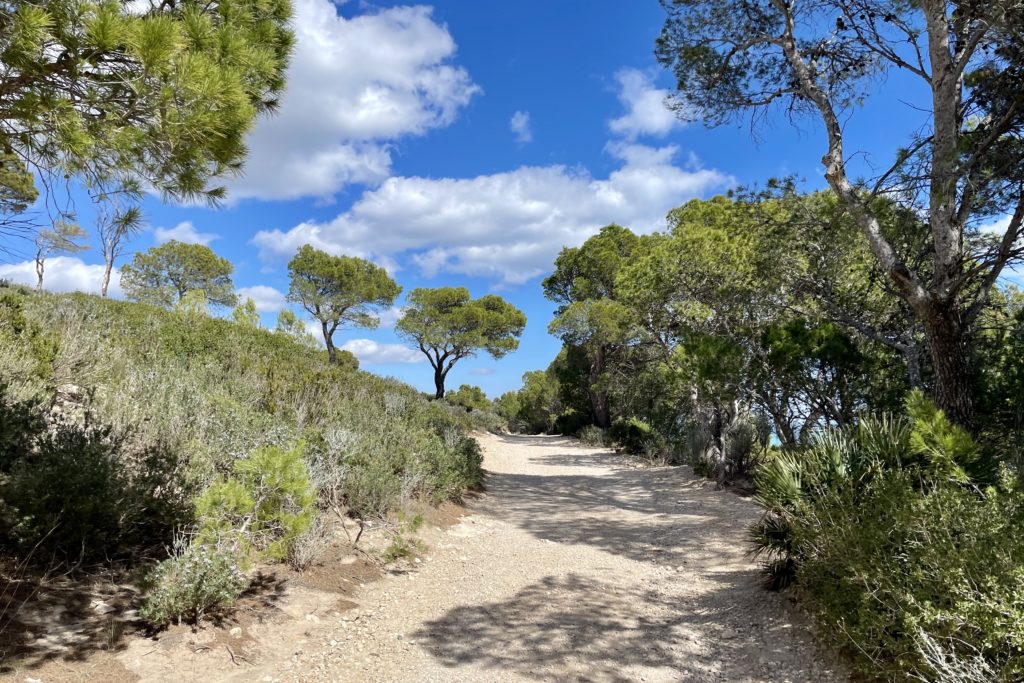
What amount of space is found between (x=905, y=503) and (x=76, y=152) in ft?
16.2

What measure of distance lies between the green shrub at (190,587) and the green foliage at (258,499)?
14 cm

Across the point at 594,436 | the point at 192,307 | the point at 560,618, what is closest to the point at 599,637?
the point at 560,618

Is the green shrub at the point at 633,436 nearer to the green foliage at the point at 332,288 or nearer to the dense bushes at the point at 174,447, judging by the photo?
the dense bushes at the point at 174,447

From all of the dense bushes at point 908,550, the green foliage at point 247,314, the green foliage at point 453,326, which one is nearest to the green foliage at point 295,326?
the green foliage at point 247,314

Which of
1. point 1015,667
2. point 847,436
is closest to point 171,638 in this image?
point 1015,667

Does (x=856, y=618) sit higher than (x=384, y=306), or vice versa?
(x=384, y=306)

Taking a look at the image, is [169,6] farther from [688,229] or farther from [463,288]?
[463,288]

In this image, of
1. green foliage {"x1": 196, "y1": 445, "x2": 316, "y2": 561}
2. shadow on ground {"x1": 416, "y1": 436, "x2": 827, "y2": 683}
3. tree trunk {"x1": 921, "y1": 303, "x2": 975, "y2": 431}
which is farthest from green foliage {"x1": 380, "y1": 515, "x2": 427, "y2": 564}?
tree trunk {"x1": 921, "y1": 303, "x2": 975, "y2": 431}

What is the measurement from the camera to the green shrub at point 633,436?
17.0 metres

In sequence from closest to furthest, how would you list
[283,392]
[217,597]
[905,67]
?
[217,597] → [905,67] → [283,392]

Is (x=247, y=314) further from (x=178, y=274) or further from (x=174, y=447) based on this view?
(x=178, y=274)

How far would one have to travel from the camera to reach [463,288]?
32.7 metres

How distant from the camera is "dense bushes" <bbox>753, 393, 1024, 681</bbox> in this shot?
248cm

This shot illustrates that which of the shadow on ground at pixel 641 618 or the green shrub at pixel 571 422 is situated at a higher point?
the green shrub at pixel 571 422
